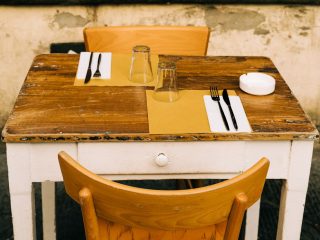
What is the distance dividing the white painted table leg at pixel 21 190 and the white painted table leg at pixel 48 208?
42 centimetres

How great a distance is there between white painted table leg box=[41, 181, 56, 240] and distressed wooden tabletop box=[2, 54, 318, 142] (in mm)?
452

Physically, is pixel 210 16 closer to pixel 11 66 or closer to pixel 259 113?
pixel 11 66

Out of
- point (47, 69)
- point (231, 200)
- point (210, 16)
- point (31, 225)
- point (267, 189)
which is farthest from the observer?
point (210, 16)

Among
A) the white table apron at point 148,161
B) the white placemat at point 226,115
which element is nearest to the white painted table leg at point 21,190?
the white table apron at point 148,161

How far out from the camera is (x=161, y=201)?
132 cm

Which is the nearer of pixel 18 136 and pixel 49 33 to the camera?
pixel 18 136

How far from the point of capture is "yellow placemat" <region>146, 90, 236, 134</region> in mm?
1714

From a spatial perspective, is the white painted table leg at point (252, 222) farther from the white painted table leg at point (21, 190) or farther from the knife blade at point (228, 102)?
the white painted table leg at point (21, 190)

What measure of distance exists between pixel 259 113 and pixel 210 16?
154 centimetres

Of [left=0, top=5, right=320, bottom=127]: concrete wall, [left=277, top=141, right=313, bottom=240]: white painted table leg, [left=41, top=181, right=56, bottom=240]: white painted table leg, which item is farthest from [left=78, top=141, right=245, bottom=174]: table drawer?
[left=0, top=5, right=320, bottom=127]: concrete wall

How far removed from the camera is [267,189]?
3.05 metres

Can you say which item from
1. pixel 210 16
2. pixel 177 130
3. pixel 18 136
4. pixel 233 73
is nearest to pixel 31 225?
pixel 18 136

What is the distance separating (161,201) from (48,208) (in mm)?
1070

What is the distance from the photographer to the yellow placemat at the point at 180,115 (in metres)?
1.71
